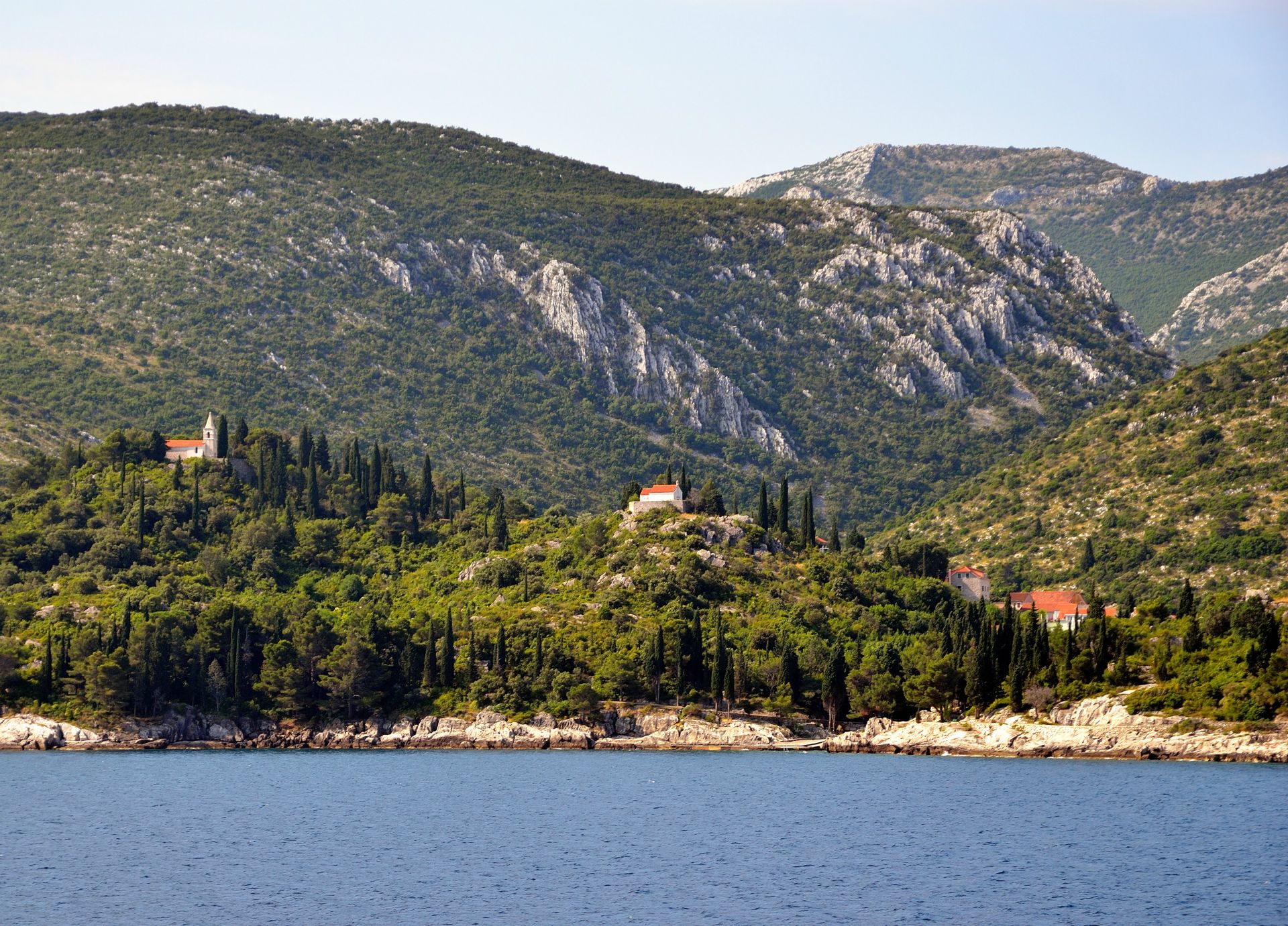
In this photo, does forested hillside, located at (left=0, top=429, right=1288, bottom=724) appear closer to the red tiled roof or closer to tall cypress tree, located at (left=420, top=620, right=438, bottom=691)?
tall cypress tree, located at (left=420, top=620, right=438, bottom=691)

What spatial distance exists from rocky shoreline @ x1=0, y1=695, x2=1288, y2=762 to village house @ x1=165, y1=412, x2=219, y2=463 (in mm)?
49031

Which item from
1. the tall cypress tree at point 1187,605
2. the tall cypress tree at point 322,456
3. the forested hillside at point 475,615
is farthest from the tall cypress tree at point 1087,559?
the tall cypress tree at point 322,456

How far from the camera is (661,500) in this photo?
17338 cm

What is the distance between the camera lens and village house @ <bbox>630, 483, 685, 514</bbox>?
171 meters

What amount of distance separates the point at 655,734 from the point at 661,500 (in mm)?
41987

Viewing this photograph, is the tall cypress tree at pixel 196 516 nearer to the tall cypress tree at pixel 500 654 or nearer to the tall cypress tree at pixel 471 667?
the tall cypress tree at pixel 471 667

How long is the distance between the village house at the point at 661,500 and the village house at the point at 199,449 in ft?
148

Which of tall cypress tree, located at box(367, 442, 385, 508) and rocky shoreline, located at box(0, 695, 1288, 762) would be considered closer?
rocky shoreline, located at box(0, 695, 1288, 762)

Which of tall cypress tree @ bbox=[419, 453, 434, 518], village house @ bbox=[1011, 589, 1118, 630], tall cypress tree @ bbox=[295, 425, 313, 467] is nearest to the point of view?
village house @ bbox=[1011, 589, 1118, 630]

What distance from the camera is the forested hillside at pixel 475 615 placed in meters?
128

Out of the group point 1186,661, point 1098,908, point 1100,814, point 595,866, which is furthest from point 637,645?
point 1098,908

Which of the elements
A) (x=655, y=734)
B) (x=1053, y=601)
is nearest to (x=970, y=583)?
(x=1053, y=601)

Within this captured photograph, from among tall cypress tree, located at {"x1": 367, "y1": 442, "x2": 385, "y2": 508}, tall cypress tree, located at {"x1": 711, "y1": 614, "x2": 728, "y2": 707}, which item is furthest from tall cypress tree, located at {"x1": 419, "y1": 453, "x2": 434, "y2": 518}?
tall cypress tree, located at {"x1": 711, "y1": 614, "x2": 728, "y2": 707}

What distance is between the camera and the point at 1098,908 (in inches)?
2525
